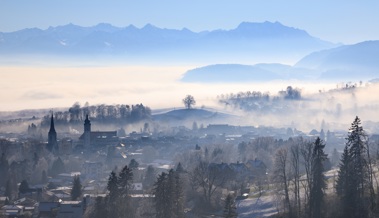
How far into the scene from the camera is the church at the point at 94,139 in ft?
363

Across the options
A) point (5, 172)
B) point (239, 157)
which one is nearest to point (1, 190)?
point (5, 172)

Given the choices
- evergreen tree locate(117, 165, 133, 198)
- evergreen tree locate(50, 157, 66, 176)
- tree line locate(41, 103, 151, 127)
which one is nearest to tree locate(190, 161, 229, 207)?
evergreen tree locate(117, 165, 133, 198)

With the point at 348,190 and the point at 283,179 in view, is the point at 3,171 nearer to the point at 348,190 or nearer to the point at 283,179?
the point at 283,179

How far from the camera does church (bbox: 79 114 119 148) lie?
363 ft

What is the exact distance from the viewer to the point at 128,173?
142 feet

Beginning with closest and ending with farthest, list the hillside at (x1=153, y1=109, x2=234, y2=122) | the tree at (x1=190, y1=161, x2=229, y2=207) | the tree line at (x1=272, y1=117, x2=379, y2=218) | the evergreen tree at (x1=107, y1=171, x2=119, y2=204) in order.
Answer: the tree line at (x1=272, y1=117, x2=379, y2=218) → the evergreen tree at (x1=107, y1=171, x2=119, y2=204) → the tree at (x1=190, y1=161, x2=229, y2=207) → the hillside at (x1=153, y1=109, x2=234, y2=122)

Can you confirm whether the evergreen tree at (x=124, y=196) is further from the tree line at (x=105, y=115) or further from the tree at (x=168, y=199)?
the tree line at (x=105, y=115)

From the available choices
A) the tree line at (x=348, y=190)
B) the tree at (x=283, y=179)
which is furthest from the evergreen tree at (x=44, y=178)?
the tree line at (x=348, y=190)

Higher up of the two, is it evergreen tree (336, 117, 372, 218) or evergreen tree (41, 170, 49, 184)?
evergreen tree (336, 117, 372, 218)

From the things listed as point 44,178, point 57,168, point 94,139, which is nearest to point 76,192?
point 44,178

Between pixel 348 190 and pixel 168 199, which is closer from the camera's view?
pixel 348 190

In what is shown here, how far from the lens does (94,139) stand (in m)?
113

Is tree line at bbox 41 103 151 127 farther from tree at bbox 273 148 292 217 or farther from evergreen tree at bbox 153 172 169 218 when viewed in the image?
evergreen tree at bbox 153 172 169 218

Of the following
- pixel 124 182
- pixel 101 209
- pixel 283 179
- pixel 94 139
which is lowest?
pixel 101 209
